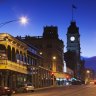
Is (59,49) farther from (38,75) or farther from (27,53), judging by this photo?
(27,53)

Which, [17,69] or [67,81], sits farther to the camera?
[67,81]

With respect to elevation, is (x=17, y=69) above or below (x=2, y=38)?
below

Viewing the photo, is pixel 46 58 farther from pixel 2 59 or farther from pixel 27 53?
pixel 2 59

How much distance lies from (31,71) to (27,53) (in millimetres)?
5038

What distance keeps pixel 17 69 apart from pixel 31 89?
1114 cm

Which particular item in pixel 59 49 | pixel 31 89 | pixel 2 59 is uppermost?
pixel 59 49

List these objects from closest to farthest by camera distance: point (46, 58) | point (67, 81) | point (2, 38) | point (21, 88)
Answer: point (21, 88)
point (2, 38)
point (46, 58)
point (67, 81)

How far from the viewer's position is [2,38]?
76062mm

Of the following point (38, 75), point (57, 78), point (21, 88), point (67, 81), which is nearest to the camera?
point (21, 88)

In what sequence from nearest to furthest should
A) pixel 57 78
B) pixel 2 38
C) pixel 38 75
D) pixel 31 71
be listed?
pixel 2 38, pixel 31 71, pixel 38 75, pixel 57 78

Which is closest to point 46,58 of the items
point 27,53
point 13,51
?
point 27,53

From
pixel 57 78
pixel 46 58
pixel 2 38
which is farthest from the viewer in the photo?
pixel 57 78

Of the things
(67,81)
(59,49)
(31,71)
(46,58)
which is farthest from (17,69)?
(67,81)

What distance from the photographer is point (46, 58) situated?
14262 cm
